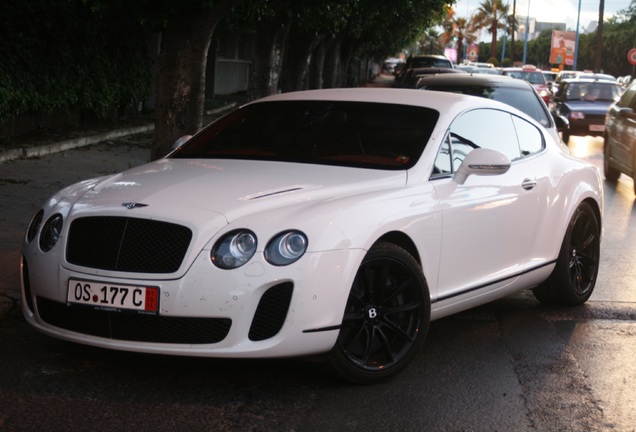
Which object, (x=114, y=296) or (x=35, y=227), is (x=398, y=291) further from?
(x=35, y=227)

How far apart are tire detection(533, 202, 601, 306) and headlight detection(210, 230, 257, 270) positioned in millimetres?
3026

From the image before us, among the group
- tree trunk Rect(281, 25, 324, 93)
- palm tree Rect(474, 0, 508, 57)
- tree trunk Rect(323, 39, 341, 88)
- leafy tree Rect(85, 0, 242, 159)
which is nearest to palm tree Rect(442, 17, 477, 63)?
palm tree Rect(474, 0, 508, 57)

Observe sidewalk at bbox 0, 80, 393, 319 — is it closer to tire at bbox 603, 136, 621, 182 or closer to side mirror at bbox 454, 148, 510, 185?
side mirror at bbox 454, 148, 510, 185

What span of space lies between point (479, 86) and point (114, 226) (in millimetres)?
8529

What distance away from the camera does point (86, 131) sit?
59.2 feet

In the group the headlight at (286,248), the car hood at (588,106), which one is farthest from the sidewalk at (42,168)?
the car hood at (588,106)

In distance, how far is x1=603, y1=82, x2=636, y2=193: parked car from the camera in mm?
15211

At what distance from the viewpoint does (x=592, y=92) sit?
27.2 metres

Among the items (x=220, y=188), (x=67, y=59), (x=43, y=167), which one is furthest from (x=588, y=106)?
(x=220, y=188)

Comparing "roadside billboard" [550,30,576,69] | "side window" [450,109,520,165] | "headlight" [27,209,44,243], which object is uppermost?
"roadside billboard" [550,30,576,69]

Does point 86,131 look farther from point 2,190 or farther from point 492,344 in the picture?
point 492,344

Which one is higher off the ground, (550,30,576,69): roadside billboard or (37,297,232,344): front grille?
(550,30,576,69): roadside billboard

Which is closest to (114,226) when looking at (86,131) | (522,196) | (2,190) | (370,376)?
(370,376)

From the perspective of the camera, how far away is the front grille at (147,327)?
192 inches
